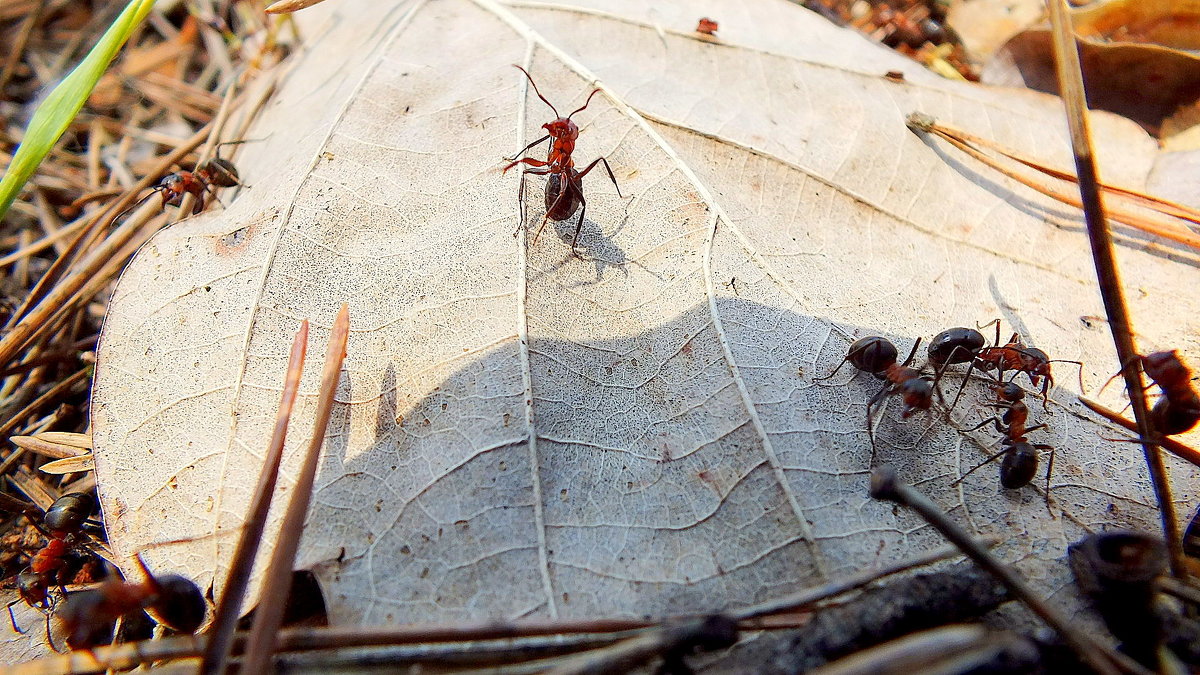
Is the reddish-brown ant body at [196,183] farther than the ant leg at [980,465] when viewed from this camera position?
Yes

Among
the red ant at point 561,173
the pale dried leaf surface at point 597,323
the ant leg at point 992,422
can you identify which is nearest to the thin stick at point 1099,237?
the pale dried leaf surface at point 597,323

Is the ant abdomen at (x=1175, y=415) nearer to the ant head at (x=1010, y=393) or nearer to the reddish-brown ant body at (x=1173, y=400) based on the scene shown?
the reddish-brown ant body at (x=1173, y=400)

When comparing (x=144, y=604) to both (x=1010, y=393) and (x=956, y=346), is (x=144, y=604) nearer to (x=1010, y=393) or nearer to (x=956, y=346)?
(x=956, y=346)

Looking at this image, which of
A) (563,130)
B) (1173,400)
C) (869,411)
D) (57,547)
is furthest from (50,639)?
(1173,400)

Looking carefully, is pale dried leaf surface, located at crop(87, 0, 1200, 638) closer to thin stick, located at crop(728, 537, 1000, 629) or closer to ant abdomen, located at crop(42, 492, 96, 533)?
thin stick, located at crop(728, 537, 1000, 629)

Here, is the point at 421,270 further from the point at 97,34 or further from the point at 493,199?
the point at 97,34

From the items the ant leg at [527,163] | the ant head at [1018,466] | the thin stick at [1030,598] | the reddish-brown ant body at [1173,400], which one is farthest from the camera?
the ant leg at [527,163]

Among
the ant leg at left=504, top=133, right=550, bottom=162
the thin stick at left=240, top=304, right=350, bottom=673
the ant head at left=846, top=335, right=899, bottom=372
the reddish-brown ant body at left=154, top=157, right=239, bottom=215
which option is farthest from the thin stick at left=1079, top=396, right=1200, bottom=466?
the reddish-brown ant body at left=154, top=157, right=239, bottom=215
